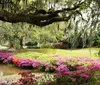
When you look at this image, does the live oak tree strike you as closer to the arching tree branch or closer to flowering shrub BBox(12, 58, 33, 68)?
the arching tree branch

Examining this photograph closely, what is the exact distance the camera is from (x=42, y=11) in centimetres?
727

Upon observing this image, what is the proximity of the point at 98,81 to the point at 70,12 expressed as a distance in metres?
3.01

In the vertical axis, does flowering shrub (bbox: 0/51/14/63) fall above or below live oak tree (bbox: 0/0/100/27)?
below

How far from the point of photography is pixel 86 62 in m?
14.2

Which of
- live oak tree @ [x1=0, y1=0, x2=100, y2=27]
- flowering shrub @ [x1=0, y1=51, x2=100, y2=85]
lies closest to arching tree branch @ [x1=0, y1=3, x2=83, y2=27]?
live oak tree @ [x1=0, y1=0, x2=100, y2=27]

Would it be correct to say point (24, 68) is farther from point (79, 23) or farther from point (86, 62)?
point (79, 23)

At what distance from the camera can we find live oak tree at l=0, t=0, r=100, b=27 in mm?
6578

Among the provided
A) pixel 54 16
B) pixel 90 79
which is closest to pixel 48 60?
pixel 90 79

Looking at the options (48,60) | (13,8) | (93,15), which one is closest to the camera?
(93,15)

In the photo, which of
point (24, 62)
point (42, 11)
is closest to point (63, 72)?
point (42, 11)

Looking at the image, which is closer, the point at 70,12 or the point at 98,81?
the point at 70,12

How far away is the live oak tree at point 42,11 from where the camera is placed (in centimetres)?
658

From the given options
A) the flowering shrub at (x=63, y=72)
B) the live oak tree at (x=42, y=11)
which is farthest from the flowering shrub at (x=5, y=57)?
the live oak tree at (x=42, y=11)

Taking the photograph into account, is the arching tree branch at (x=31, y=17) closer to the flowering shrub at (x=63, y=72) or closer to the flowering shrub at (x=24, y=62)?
the flowering shrub at (x=63, y=72)
